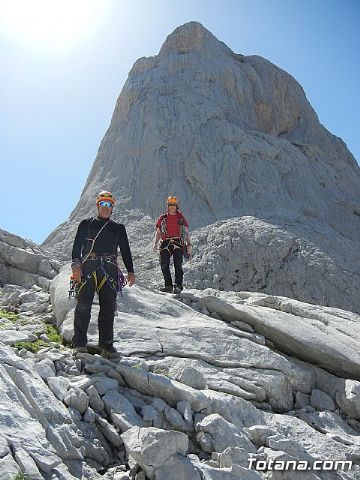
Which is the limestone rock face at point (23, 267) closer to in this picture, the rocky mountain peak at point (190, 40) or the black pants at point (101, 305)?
the black pants at point (101, 305)

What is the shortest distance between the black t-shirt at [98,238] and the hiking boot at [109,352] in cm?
153

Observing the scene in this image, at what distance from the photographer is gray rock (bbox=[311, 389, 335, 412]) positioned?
25.1 ft

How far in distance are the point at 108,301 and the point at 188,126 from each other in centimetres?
2382

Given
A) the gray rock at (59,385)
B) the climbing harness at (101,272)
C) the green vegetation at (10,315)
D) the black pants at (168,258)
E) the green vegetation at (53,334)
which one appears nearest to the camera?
the gray rock at (59,385)

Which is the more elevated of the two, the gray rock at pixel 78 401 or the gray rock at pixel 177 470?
the gray rock at pixel 78 401

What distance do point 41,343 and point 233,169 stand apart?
22248 mm

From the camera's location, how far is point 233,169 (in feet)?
93.5

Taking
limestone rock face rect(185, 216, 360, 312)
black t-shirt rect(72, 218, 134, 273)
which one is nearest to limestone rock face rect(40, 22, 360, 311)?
limestone rock face rect(185, 216, 360, 312)

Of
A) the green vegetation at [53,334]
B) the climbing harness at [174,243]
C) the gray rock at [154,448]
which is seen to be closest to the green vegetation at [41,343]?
the green vegetation at [53,334]

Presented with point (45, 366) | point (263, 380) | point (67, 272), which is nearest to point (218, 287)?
point (67, 272)

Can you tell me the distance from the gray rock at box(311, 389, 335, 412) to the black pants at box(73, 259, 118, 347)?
3417mm

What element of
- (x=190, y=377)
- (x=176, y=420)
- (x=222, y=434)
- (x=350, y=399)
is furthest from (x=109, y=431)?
(x=350, y=399)

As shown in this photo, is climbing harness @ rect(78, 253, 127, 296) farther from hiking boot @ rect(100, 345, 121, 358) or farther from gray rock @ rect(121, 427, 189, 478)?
gray rock @ rect(121, 427, 189, 478)

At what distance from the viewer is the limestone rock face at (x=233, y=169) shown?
23.0m
